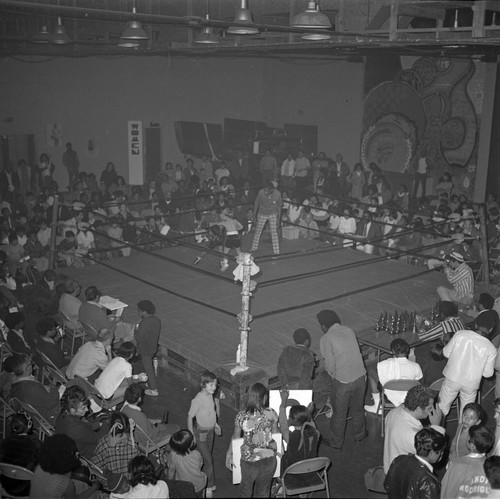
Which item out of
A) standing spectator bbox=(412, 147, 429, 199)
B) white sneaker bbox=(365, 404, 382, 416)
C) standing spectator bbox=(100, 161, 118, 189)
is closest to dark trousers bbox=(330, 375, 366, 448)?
white sneaker bbox=(365, 404, 382, 416)

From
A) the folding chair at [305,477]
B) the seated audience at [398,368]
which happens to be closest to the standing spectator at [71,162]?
the seated audience at [398,368]

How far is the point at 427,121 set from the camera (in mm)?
14422

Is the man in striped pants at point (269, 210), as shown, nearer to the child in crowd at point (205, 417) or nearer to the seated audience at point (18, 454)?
the child in crowd at point (205, 417)

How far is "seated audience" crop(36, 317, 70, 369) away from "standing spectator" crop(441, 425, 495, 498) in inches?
144

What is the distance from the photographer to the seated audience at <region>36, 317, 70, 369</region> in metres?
6.11

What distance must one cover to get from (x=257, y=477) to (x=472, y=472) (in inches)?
54.4

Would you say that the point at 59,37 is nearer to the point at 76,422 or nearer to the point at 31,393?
the point at 31,393

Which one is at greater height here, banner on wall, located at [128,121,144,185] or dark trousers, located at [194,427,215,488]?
banner on wall, located at [128,121,144,185]

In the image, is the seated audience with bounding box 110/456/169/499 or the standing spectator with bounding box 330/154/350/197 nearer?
the seated audience with bounding box 110/456/169/499

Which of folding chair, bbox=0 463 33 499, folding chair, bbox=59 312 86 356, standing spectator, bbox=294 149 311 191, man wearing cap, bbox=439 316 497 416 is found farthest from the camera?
standing spectator, bbox=294 149 311 191

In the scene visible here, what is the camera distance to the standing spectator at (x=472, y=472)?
389cm

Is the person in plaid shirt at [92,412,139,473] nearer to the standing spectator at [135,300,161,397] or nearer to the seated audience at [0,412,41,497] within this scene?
the seated audience at [0,412,41,497]

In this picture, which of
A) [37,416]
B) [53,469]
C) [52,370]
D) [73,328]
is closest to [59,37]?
[73,328]

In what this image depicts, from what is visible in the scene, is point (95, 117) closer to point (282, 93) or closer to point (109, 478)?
point (282, 93)
